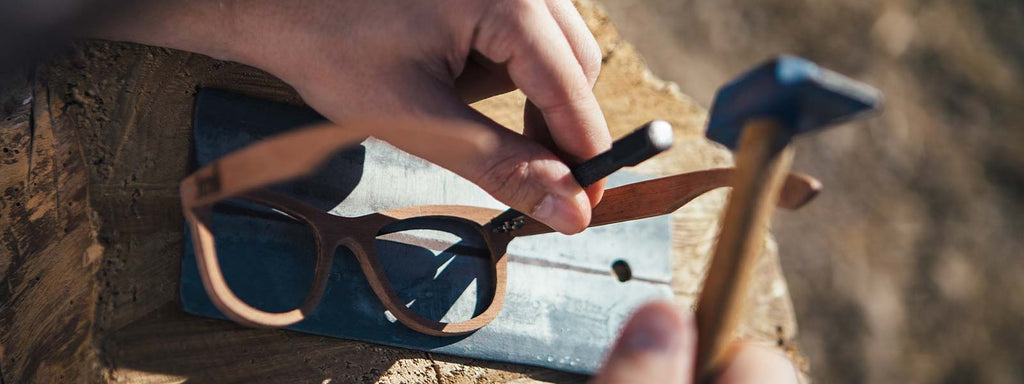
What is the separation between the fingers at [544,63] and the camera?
1.19m

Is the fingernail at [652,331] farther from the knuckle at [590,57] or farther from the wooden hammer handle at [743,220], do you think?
the knuckle at [590,57]

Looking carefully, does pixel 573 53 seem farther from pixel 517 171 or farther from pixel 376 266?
pixel 376 266

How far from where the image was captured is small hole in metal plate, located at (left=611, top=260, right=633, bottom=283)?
1561 mm

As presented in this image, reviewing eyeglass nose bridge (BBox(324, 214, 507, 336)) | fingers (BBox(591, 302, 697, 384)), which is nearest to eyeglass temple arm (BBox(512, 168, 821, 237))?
eyeglass nose bridge (BBox(324, 214, 507, 336))

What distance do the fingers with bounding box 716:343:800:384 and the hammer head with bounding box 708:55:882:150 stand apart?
24 centimetres

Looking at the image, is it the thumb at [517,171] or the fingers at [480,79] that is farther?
the fingers at [480,79]

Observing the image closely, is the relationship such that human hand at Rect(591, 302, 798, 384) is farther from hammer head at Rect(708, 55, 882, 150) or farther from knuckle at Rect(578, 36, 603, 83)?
knuckle at Rect(578, 36, 603, 83)

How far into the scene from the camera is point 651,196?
1305 millimetres

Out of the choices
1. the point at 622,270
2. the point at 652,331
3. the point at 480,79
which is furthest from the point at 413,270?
the point at 652,331

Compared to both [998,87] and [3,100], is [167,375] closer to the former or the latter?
[3,100]

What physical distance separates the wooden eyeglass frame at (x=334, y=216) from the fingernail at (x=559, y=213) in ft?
0.33

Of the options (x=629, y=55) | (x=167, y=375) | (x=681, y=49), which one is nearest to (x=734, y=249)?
(x=167, y=375)

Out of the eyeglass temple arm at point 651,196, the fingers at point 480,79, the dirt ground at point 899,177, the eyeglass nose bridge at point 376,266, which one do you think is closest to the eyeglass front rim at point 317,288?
the eyeglass nose bridge at point 376,266

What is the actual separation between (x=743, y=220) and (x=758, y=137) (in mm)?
81
